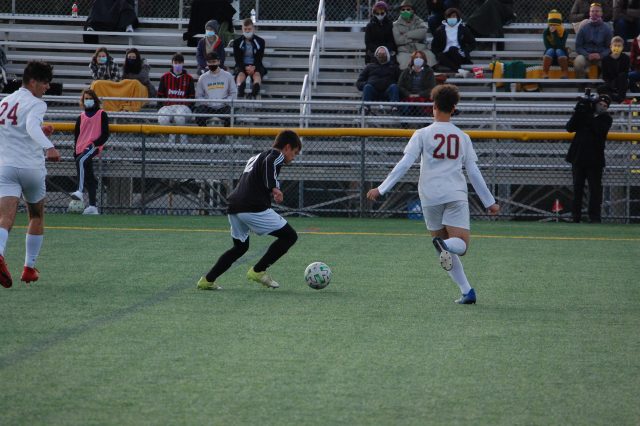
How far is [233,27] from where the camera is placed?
2277 centimetres

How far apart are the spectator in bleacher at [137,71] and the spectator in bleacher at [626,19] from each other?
29.8ft

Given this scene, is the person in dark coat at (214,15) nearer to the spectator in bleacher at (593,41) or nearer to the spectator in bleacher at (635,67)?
the spectator in bleacher at (593,41)

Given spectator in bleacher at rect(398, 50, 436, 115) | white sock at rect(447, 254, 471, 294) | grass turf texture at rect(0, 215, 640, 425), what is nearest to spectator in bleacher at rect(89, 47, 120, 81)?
spectator in bleacher at rect(398, 50, 436, 115)

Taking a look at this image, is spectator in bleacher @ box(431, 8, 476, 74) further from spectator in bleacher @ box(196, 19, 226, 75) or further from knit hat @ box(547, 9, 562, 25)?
spectator in bleacher @ box(196, 19, 226, 75)

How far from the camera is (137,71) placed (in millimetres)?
20219

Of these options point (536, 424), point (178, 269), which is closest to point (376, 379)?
point (536, 424)

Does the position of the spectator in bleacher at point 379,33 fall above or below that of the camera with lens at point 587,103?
above

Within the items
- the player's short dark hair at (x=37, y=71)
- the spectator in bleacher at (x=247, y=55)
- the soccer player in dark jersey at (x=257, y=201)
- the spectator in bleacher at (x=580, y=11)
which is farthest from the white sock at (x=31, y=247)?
the spectator in bleacher at (x=580, y=11)

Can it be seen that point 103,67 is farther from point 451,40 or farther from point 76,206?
point 451,40

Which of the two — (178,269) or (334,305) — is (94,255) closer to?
(178,269)

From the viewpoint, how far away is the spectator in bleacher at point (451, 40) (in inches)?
810

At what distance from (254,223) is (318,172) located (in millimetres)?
9554

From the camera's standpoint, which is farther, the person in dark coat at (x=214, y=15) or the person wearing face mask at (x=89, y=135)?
the person in dark coat at (x=214, y=15)

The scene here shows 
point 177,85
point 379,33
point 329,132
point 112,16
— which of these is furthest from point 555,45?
point 112,16
